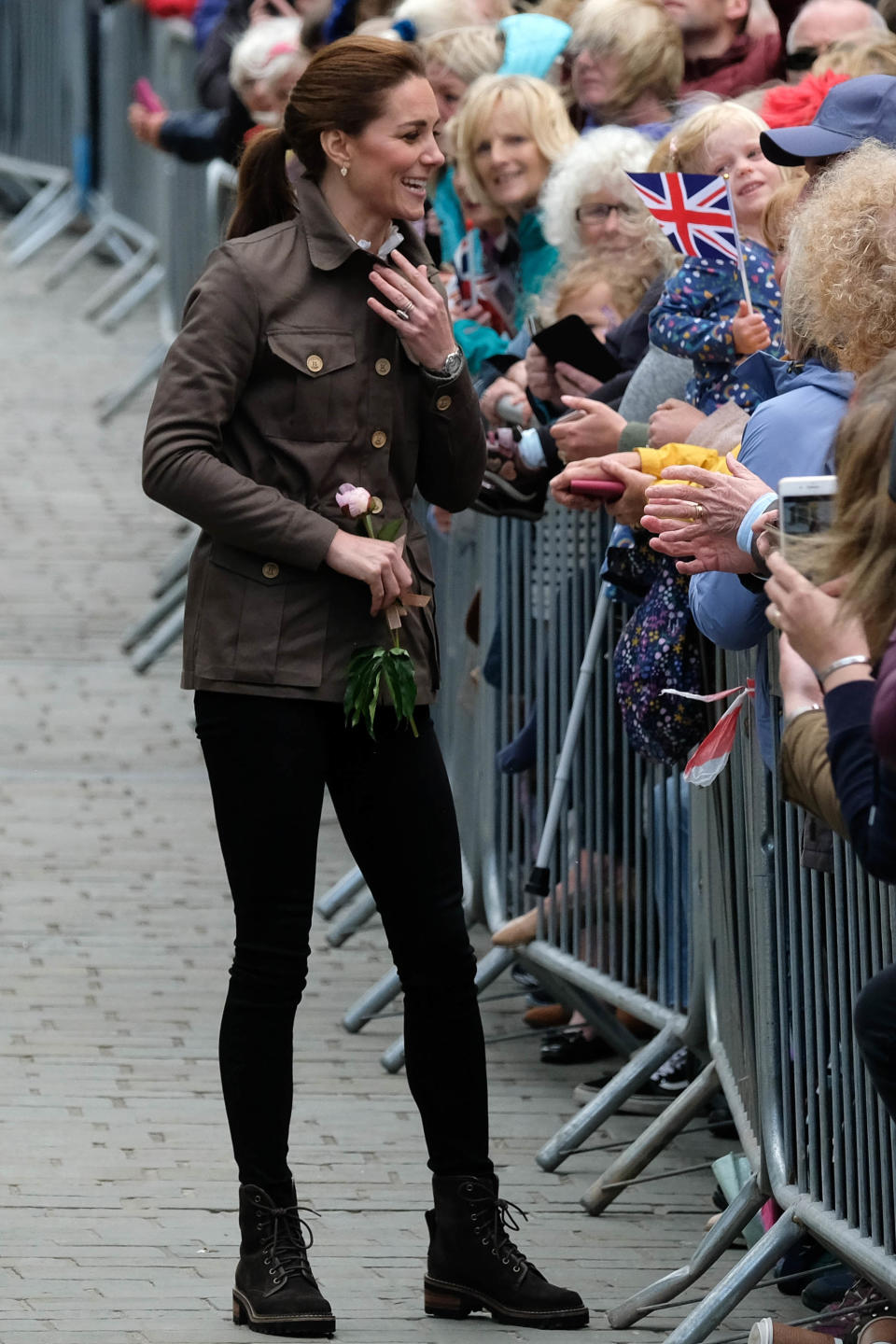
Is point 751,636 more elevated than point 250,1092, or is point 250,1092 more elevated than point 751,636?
point 751,636

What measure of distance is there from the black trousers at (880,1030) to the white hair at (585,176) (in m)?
3.26

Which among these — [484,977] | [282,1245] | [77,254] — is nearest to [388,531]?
[282,1245]

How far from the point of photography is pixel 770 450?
393cm

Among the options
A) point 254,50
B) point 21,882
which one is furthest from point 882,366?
point 254,50

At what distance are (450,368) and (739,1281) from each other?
1.70 m

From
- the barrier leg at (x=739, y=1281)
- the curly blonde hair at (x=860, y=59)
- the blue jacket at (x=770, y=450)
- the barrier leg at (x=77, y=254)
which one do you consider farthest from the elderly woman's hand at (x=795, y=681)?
the barrier leg at (x=77, y=254)

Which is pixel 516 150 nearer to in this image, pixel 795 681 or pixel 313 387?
pixel 313 387

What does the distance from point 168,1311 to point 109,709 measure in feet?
18.3

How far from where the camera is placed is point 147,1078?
5.97m

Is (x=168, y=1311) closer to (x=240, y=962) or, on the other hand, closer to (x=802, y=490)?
(x=240, y=962)

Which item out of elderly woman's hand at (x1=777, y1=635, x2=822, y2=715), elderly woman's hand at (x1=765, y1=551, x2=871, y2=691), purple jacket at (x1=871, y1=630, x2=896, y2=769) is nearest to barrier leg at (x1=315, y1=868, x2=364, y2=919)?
elderly woman's hand at (x1=777, y1=635, x2=822, y2=715)

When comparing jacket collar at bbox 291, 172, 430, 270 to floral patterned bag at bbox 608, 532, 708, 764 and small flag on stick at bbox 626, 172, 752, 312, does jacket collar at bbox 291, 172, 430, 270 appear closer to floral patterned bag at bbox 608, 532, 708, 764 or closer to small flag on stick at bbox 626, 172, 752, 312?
small flag on stick at bbox 626, 172, 752, 312

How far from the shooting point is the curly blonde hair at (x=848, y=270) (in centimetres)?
376

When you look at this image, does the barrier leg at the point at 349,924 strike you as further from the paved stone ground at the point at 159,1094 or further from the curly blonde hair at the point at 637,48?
the curly blonde hair at the point at 637,48
